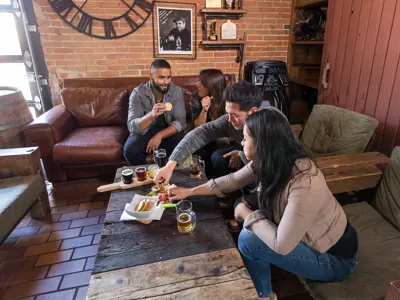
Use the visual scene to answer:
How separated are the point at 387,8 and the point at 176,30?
2.13 metres

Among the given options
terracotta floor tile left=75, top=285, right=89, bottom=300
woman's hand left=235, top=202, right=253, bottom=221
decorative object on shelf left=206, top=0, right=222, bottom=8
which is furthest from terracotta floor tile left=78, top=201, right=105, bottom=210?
decorative object on shelf left=206, top=0, right=222, bottom=8

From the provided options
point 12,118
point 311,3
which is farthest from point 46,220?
point 311,3

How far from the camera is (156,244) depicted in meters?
1.14

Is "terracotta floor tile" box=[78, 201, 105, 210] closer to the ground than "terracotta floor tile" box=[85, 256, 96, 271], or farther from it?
farther from it

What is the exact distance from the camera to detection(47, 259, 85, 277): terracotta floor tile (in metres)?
1.63

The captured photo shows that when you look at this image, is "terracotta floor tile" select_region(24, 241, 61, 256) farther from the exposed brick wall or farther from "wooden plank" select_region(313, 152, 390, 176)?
the exposed brick wall

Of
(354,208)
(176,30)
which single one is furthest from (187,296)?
(176,30)

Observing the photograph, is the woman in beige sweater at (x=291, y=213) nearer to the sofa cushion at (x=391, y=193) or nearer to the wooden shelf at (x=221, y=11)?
the sofa cushion at (x=391, y=193)

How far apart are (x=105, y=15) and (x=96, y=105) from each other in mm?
1071

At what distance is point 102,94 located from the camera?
292 centimetres

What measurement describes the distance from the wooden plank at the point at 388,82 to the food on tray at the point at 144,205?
1.76 meters

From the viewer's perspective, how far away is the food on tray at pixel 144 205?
52.1 inches

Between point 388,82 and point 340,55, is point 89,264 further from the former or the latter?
point 340,55

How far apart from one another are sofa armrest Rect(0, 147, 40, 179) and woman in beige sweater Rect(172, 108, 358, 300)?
161 centimetres
